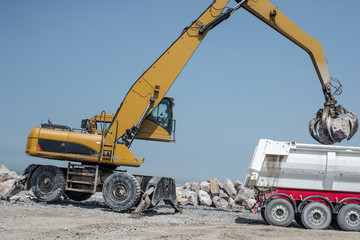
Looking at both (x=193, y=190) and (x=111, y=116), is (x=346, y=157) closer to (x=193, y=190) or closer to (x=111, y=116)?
(x=111, y=116)

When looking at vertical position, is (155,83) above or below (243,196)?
above

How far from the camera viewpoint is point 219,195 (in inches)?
762

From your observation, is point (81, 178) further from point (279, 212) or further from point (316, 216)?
point (316, 216)

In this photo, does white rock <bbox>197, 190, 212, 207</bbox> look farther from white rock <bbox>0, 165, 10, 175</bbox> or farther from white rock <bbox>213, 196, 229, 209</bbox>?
white rock <bbox>0, 165, 10, 175</bbox>

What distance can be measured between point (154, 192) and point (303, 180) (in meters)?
4.55

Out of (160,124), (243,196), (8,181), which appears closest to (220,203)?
(243,196)

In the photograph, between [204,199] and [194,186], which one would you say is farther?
[194,186]

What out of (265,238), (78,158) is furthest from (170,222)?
(78,158)

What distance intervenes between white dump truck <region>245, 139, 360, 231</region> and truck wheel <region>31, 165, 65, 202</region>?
6.31 m

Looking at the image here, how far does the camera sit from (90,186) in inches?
554

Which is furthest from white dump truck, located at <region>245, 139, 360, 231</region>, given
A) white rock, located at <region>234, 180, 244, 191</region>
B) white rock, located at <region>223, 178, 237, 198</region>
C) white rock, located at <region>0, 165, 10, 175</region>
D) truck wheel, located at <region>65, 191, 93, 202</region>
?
white rock, located at <region>0, 165, 10, 175</region>

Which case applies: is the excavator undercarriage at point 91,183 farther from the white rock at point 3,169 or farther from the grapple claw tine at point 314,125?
the white rock at point 3,169

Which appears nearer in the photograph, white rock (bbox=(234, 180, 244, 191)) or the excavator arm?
the excavator arm

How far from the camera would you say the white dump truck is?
1202 centimetres
